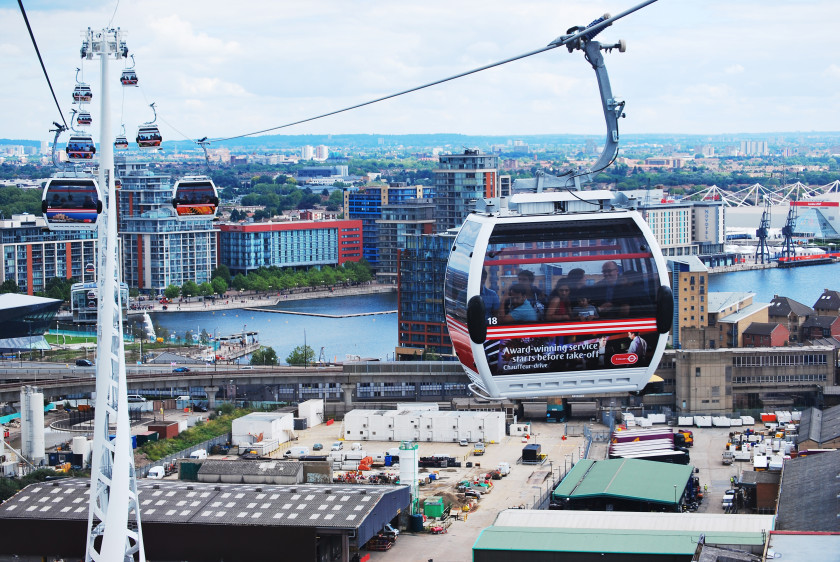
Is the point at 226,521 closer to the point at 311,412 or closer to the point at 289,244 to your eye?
the point at 311,412

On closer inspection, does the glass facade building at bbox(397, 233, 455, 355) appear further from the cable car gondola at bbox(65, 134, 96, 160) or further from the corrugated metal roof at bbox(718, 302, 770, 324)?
the cable car gondola at bbox(65, 134, 96, 160)

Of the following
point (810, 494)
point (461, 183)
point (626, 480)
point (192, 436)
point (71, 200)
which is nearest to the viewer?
point (71, 200)

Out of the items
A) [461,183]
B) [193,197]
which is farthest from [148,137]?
[461,183]

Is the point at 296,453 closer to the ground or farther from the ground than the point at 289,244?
closer to the ground

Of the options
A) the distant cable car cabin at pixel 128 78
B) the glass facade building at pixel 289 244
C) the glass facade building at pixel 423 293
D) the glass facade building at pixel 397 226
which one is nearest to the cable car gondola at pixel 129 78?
the distant cable car cabin at pixel 128 78

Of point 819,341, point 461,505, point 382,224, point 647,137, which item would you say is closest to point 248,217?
point 382,224

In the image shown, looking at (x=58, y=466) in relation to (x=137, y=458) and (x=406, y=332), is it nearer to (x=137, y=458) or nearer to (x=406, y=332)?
(x=137, y=458)
